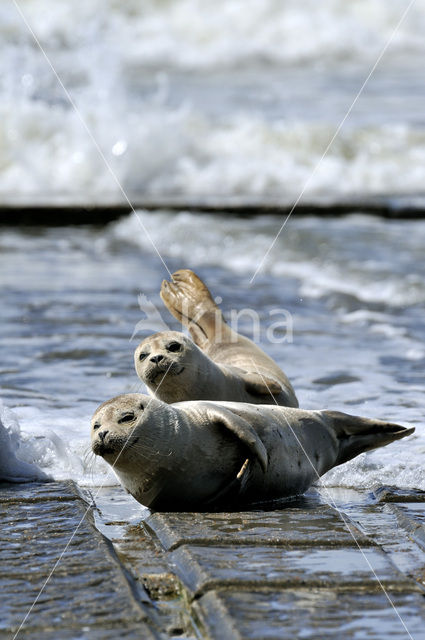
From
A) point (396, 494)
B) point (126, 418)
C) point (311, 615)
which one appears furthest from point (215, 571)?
point (396, 494)

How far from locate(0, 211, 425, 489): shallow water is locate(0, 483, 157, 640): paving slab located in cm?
66

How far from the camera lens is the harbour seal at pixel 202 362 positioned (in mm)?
4199

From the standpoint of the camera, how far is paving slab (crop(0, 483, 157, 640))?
2.53m

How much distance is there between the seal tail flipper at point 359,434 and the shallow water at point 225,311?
0.09 m

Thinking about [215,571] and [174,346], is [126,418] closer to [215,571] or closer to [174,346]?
[174,346]

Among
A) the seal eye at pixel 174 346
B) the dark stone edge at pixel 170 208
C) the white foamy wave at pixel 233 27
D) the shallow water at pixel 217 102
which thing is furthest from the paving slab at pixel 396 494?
the white foamy wave at pixel 233 27

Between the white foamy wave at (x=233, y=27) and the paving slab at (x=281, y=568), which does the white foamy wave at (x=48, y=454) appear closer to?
the paving slab at (x=281, y=568)

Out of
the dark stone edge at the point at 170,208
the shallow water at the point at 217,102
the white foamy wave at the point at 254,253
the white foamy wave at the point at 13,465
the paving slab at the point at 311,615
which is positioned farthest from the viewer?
the shallow water at the point at 217,102

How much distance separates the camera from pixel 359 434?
4312 mm

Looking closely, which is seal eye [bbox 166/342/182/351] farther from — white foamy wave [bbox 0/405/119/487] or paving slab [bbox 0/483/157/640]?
paving slab [bbox 0/483/157/640]

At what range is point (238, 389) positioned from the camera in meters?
4.49

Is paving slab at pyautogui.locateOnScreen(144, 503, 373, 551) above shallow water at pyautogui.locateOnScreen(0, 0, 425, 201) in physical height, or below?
above

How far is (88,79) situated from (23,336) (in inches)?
488

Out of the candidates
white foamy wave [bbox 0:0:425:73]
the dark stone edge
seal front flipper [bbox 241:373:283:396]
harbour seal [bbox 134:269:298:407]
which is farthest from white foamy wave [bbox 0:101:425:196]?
seal front flipper [bbox 241:373:283:396]
